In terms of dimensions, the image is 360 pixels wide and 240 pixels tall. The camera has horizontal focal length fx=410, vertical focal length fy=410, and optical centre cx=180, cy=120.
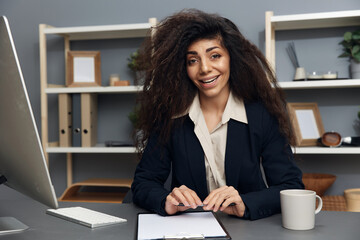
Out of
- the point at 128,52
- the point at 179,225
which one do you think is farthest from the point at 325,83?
the point at 179,225

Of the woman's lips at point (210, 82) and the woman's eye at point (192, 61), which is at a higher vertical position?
the woman's eye at point (192, 61)

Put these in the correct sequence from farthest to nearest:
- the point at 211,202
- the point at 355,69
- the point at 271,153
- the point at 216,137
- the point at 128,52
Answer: the point at 128,52 < the point at 355,69 < the point at 216,137 < the point at 271,153 < the point at 211,202

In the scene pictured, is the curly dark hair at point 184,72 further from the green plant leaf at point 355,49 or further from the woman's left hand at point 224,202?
the green plant leaf at point 355,49

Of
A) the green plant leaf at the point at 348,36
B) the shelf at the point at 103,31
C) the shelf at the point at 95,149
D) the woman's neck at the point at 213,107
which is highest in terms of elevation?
the shelf at the point at 103,31

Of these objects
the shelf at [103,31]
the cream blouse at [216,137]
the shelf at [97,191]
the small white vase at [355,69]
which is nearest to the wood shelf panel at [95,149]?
the shelf at [97,191]

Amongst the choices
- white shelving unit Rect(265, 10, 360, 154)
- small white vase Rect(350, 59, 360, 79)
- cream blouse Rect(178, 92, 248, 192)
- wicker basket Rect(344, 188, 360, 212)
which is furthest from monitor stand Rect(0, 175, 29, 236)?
small white vase Rect(350, 59, 360, 79)

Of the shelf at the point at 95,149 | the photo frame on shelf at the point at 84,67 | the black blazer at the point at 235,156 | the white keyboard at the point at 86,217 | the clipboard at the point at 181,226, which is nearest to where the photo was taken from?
the clipboard at the point at 181,226

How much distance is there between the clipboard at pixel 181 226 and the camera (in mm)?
841

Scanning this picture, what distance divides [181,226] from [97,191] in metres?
2.12

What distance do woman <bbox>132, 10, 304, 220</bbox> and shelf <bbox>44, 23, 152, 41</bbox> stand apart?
1.09 m

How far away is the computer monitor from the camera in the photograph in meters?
0.68

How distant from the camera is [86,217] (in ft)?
3.29

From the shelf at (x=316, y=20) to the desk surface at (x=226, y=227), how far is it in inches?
62.9

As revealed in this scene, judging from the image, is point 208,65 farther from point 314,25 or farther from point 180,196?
point 314,25
